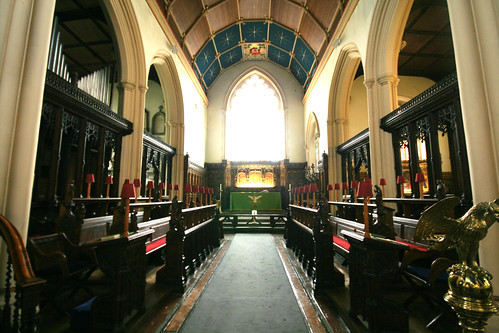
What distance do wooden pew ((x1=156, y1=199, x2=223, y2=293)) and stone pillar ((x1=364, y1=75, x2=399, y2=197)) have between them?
390 cm

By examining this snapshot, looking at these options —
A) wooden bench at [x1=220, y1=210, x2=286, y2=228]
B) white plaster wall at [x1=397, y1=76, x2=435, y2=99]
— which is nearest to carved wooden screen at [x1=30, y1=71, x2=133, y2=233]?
wooden bench at [x1=220, y1=210, x2=286, y2=228]

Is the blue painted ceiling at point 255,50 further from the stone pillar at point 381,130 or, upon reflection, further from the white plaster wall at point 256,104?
the stone pillar at point 381,130

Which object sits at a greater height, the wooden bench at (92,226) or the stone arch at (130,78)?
the stone arch at (130,78)

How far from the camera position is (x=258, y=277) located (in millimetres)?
3689

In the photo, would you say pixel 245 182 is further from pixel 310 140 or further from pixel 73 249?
pixel 73 249

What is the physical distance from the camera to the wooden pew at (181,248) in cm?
321

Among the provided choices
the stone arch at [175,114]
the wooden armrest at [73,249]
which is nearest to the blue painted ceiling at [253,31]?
the stone arch at [175,114]

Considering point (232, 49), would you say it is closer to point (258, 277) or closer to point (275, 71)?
point (275, 71)

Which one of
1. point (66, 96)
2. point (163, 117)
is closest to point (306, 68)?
point (163, 117)

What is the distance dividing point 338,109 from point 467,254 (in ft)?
27.2

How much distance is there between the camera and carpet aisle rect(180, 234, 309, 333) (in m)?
2.25

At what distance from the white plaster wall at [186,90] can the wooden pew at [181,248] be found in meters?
4.51

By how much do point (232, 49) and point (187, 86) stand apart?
3881mm

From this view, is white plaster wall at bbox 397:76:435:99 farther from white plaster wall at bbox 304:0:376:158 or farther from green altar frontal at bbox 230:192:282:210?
green altar frontal at bbox 230:192:282:210
